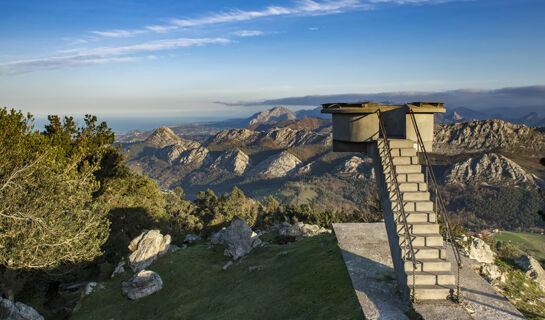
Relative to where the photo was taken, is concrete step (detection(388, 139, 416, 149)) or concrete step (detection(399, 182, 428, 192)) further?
concrete step (detection(388, 139, 416, 149))

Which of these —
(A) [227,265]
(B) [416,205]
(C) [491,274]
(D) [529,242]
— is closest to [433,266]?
(B) [416,205]

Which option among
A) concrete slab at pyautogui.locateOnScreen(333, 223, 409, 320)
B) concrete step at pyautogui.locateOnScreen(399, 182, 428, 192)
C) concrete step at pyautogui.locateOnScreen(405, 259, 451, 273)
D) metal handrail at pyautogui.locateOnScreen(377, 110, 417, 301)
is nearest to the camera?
concrete slab at pyautogui.locateOnScreen(333, 223, 409, 320)

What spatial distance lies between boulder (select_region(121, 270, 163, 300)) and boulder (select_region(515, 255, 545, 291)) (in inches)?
821

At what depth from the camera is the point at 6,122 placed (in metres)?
19.6

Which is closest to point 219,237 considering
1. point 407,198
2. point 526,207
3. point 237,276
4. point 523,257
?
point 237,276

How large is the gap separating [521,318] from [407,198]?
16.3 feet

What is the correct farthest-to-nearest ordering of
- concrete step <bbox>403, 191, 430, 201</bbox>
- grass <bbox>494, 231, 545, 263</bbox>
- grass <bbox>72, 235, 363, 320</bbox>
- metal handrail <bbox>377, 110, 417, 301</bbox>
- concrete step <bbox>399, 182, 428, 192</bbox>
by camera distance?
grass <bbox>494, 231, 545, 263</bbox>
concrete step <bbox>399, 182, 428, 192</bbox>
concrete step <bbox>403, 191, 430, 201</bbox>
grass <bbox>72, 235, 363, 320</bbox>
metal handrail <bbox>377, 110, 417, 301</bbox>

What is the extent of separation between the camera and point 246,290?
15930 mm

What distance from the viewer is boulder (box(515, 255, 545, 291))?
1445 cm

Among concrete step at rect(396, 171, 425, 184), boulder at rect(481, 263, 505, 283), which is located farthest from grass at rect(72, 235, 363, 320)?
boulder at rect(481, 263, 505, 283)

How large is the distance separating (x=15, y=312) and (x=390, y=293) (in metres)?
21.0

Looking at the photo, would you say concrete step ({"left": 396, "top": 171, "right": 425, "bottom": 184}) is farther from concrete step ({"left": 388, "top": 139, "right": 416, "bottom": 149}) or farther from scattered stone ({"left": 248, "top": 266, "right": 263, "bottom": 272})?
scattered stone ({"left": 248, "top": 266, "right": 263, "bottom": 272})

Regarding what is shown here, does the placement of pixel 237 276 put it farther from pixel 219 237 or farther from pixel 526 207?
pixel 526 207

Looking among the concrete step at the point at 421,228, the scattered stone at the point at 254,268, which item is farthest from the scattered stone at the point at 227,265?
the concrete step at the point at 421,228
